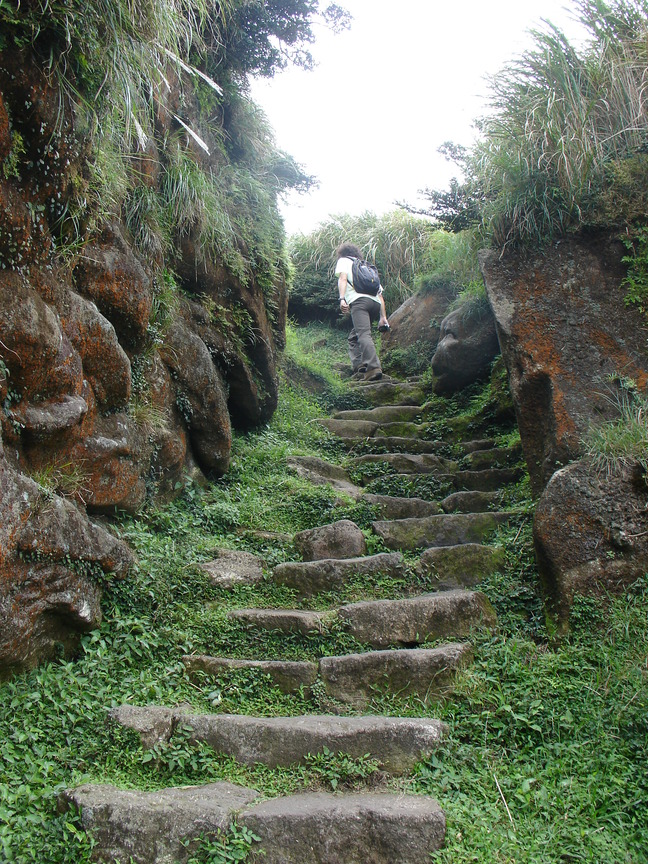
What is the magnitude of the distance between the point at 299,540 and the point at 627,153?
352 centimetres

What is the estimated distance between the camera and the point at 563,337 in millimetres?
4305

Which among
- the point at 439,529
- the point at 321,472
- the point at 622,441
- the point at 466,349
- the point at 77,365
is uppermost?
the point at 77,365

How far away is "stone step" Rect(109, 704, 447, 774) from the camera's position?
272cm

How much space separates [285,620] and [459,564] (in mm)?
1211

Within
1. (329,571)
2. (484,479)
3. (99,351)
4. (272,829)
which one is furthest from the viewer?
(484,479)

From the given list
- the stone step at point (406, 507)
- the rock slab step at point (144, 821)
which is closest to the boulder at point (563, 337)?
the stone step at point (406, 507)

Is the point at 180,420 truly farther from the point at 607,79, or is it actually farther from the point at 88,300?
the point at 607,79

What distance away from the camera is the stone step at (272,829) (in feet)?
7.54

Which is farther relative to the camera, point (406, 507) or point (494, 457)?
point (494, 457)

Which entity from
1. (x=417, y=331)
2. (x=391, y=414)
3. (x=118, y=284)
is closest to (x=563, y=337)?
(x=118, y=284)

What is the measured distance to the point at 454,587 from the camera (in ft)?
13.2

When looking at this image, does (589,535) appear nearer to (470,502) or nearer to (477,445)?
(470,502)

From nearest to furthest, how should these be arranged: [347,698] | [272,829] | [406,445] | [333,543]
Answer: [272,829]
[347,698]
[333,543]
[406,445]

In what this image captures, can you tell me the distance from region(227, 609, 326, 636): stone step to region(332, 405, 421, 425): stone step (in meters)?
4.14
